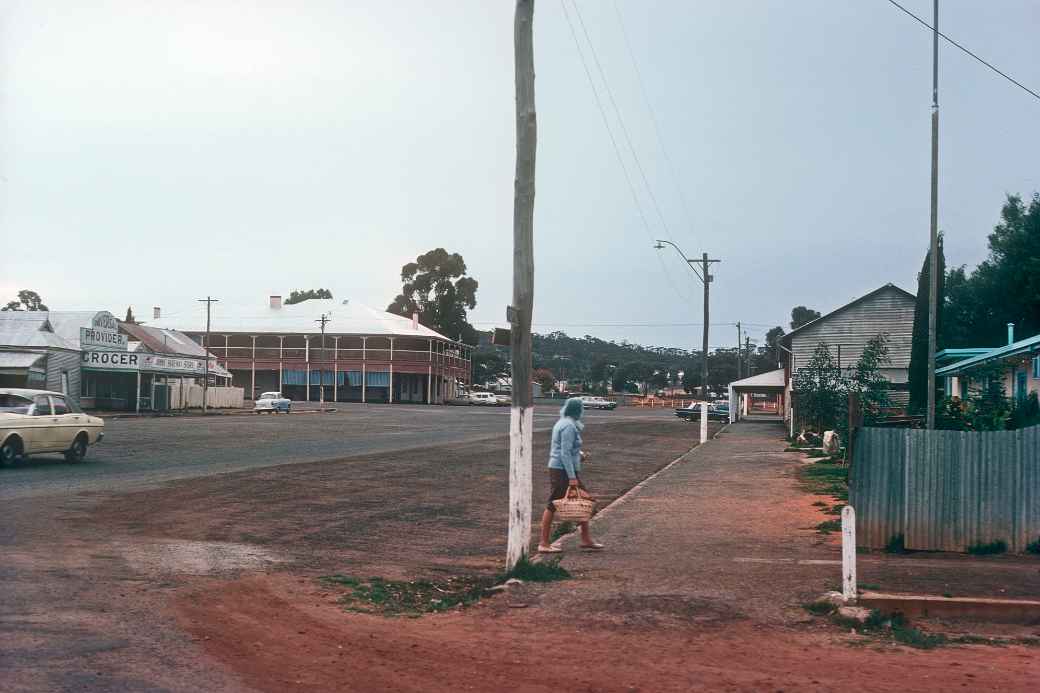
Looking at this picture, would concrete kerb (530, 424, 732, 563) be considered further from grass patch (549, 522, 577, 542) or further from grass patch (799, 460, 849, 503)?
grass patch (799, 460, 849, 503)

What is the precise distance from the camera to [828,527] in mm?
13914

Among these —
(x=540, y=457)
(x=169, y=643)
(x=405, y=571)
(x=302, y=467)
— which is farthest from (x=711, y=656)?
(x=540, y=457)

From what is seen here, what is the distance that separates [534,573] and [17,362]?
48015 millimetres

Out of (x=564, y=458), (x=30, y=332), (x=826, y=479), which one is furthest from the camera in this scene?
(x=30, y=332)

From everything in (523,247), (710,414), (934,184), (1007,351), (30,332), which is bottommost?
(710,414)

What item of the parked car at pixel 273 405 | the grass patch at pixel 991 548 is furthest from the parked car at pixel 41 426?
the parked car at pixel 273 405

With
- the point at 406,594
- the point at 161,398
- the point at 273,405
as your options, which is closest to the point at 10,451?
the point at 406,594

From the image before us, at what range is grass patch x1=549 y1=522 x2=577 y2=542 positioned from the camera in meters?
13.6

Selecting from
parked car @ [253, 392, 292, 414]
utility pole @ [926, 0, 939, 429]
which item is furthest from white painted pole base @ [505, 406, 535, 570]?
parked car @ [253, 392, 292, 414]

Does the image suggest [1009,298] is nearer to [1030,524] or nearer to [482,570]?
[1030,524]

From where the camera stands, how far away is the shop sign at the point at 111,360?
188 feet

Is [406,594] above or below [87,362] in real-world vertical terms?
below

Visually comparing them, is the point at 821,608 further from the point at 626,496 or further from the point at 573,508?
the point at 626,496

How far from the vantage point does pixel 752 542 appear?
1267cm
